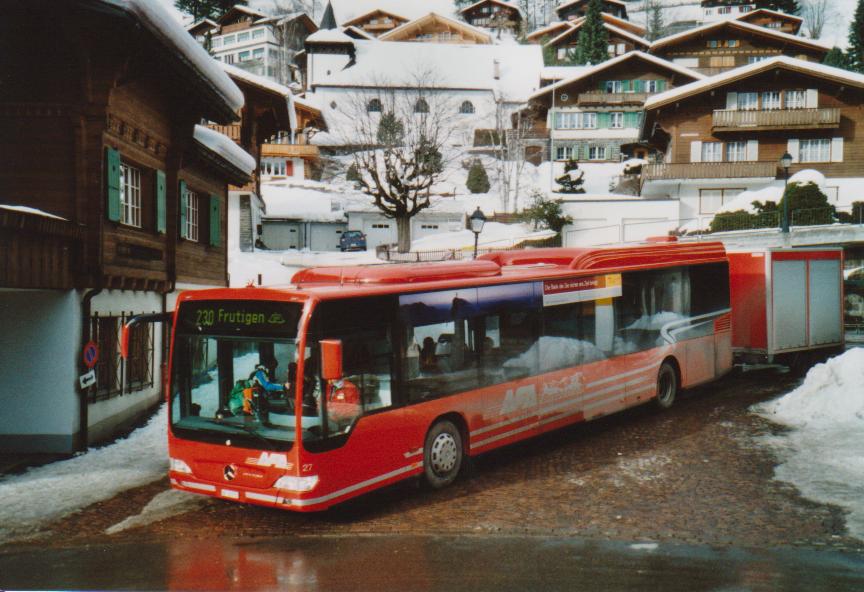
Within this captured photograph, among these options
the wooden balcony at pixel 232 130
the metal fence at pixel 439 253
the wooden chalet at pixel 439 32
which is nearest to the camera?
the wooden balcony at pixel 232 130

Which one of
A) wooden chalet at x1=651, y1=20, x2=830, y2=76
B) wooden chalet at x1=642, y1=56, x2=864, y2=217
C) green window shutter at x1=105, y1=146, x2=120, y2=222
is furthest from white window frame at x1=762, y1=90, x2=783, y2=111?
green window shutter at x1=105, y1=146, x2=120, y2=222

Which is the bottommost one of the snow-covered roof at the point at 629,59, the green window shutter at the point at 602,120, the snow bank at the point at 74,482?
the snow bank at the point at 74,482

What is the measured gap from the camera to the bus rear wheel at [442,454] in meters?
10.0

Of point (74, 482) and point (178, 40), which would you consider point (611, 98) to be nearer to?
point (178, 40)

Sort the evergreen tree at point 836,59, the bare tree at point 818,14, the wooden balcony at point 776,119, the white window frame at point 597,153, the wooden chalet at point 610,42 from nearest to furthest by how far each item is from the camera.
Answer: the wooden balcony at point 776,119, the white window frame at point 597,153, the evergreen tree at point 836,59, the wooden chalet at point 610,42, the bare tree at point 818,14

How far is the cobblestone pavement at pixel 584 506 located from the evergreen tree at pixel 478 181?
51630 millimetres

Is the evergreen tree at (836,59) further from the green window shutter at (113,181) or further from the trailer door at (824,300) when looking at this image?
the green window shutter at (113,181)

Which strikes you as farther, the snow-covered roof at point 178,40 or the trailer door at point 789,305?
the trailer door at point 789,305

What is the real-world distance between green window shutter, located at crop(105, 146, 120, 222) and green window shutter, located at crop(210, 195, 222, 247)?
290 inches

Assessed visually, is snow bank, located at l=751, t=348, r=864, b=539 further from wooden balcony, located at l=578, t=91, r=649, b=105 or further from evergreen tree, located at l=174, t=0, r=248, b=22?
evergreen tree, located at l=174, t=0, r=248, b=22

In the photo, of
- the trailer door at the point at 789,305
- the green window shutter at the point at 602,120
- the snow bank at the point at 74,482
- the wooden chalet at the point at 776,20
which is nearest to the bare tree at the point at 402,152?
the green window shutter at the point at 602,120

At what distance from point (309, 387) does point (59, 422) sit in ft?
20.4

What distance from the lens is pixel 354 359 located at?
8891mm

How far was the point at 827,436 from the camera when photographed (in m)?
12.2
